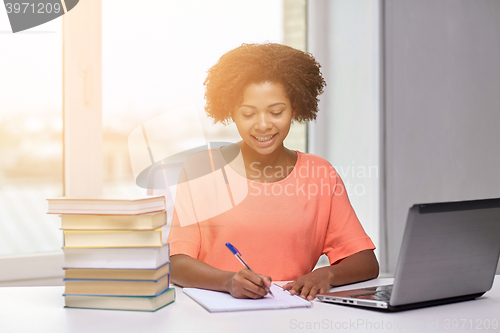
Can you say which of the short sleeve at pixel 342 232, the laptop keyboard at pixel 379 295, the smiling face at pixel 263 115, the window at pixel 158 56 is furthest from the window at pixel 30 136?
the laptop keyboard at pixel 379 295

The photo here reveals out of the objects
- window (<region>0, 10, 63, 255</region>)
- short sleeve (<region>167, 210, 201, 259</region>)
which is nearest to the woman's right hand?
short sleeve (<region>167, 210, 201, 259</region>)

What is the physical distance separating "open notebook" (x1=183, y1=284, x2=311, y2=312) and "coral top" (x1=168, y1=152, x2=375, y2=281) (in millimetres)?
424

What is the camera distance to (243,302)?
3.12ft

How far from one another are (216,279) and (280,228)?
1.46 ft

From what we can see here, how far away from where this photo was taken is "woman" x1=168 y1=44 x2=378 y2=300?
58.2 inches

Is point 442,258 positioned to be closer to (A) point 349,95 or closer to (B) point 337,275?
(B) point 337,275

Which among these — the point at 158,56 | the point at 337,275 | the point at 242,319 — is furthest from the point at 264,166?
the point at 158,56

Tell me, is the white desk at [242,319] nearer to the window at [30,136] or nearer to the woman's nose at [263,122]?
the woman's nose at [263,122]

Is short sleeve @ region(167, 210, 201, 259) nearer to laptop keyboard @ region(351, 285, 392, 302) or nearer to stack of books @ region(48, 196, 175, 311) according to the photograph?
stack of books @ region(48, 196, 175, 311)

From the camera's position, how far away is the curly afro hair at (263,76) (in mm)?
1516

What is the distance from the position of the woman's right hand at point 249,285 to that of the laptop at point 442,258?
128mm

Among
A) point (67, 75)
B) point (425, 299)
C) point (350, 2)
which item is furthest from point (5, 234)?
point (350, 2)

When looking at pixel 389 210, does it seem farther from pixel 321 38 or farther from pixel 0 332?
pixel 0 332

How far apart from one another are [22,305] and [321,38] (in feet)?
7.78
